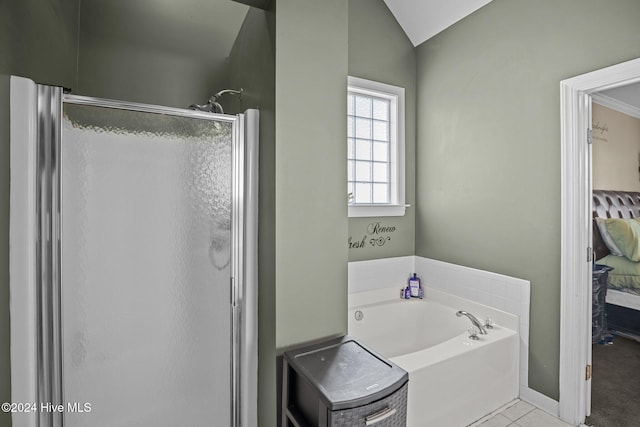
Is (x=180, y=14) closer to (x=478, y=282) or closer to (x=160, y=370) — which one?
(x=160, y=370)

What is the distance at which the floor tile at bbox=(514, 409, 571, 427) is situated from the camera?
1907mm

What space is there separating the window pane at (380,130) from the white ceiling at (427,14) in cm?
82

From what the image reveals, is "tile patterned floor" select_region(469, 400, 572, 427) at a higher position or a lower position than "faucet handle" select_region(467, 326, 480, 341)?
lower

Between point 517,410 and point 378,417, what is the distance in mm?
1502

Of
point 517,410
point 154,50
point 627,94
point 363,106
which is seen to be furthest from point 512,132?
point 154,50

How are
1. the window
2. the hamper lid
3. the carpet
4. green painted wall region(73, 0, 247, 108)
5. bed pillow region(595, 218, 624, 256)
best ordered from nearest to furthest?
1. the hamper lid
2. the carpet
3. green painted wall region(73, 0, 247, 108)
4. the window
5. bed pillow region(595, 218, 624, 256)

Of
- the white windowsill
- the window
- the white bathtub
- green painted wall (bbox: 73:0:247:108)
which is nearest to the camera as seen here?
the white bathtub

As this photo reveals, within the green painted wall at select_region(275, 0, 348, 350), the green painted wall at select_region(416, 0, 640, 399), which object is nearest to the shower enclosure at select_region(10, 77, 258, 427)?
the green painted wall at select_region(275, 0, 348, 350)

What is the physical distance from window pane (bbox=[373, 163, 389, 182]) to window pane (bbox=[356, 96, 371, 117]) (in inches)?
17.7

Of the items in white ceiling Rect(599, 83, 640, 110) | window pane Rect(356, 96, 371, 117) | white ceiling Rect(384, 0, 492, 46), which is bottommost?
window pane Rect(356, 96, 371, 117)

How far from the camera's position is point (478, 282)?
243cm

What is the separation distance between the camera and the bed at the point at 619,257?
3.06 meters

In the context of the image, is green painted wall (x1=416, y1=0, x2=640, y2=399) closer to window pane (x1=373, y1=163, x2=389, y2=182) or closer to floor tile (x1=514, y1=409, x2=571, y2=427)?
floor tile (x1=514, y1=409, x2=571, y2=427)

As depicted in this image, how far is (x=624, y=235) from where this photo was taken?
3.10 m
